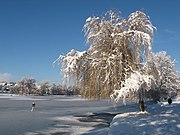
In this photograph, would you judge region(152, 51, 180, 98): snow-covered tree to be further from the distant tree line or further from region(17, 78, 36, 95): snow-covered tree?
region(17, 78, 36, 95): snow-covered tree

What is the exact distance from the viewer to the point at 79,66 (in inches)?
993

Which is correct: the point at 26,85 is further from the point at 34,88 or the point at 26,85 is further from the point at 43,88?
the point at 43,88

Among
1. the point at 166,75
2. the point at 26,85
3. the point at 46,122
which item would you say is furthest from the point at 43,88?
the point at 46,122

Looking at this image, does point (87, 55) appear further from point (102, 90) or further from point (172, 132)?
point (172, 132)

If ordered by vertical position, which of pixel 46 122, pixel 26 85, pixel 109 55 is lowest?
pixel 46 122

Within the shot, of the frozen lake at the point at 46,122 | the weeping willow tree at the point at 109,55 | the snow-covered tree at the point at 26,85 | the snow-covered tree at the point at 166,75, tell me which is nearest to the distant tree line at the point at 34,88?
the snow-covered tree at the point at 26,85

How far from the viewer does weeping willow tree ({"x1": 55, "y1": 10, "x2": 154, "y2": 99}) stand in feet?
78.8

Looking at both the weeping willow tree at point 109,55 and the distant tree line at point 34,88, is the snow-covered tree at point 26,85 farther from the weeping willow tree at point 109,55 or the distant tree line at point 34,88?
the weeping willow tree at point 109,55

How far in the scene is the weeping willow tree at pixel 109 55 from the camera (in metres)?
24.0

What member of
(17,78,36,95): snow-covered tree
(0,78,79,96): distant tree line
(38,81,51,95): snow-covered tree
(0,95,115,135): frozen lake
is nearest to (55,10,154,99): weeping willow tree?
(0,95,115,135): frozen lake

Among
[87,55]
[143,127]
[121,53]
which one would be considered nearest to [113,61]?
[121,53]

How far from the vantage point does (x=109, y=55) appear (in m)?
24.8

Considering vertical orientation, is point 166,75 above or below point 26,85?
below

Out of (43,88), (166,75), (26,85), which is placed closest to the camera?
(166,75)
